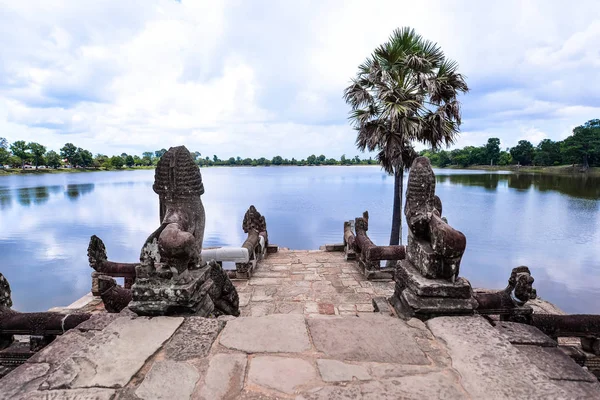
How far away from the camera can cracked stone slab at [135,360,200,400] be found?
1720mm

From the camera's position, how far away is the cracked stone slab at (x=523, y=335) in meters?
2.43

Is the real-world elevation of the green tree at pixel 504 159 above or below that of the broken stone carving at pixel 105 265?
above

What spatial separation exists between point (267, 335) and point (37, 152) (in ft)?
310

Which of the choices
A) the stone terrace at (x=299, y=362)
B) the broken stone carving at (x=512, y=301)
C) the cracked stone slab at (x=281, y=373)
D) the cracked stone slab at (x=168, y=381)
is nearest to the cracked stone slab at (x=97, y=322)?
the stone terrace at (x=299, y=362)

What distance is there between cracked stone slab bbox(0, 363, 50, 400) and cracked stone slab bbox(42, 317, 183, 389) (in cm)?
18

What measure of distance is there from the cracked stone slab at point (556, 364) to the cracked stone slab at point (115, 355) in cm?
272

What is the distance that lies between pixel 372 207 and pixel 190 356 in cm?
2944

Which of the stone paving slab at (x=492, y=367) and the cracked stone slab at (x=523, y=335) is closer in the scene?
the stone paving slab at (x=492, y=367)

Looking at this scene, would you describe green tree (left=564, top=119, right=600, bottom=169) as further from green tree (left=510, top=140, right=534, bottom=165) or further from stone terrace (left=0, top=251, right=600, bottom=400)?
stone terrace (left=0, top=251, right=600, bottom=400)

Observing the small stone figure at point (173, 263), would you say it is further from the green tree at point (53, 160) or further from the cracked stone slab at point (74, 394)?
the green tree at point (53, 160)

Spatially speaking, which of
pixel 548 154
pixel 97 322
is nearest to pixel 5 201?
pixel 97 322

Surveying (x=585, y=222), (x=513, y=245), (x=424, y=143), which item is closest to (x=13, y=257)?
(x=424, y=143)

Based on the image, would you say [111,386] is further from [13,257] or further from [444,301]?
[13,257]

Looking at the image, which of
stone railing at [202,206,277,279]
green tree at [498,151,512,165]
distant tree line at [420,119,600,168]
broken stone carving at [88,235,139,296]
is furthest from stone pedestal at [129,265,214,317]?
green tree at [498,151,512,165]
